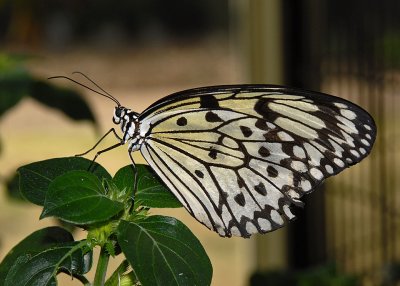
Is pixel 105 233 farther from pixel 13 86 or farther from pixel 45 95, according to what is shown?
pixel 45 95

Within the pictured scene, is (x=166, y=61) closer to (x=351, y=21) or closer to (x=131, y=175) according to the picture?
(x=351, y=21)

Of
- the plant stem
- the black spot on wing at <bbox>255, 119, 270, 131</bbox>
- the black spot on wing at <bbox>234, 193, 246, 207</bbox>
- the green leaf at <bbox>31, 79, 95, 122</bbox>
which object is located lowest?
the plant stem

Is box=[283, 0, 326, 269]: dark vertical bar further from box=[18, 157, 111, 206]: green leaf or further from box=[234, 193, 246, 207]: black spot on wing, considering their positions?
box=[18, 157, 111, 206]: green leaf

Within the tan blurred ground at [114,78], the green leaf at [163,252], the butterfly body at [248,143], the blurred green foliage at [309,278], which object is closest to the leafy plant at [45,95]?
the blurred green foliage at [309,278]

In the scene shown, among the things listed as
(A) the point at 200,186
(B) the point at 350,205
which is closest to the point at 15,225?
(B) the point at 350,205

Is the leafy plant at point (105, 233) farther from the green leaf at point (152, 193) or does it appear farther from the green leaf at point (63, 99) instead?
the green leaf at point (63, 99)

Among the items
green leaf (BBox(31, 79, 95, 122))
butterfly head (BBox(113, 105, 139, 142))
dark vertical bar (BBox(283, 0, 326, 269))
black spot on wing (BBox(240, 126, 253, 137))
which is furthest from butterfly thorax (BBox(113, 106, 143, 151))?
dark vertical bar (BBox(283, 0, 326, 269))

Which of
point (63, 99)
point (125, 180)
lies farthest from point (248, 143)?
point (63, 99)
